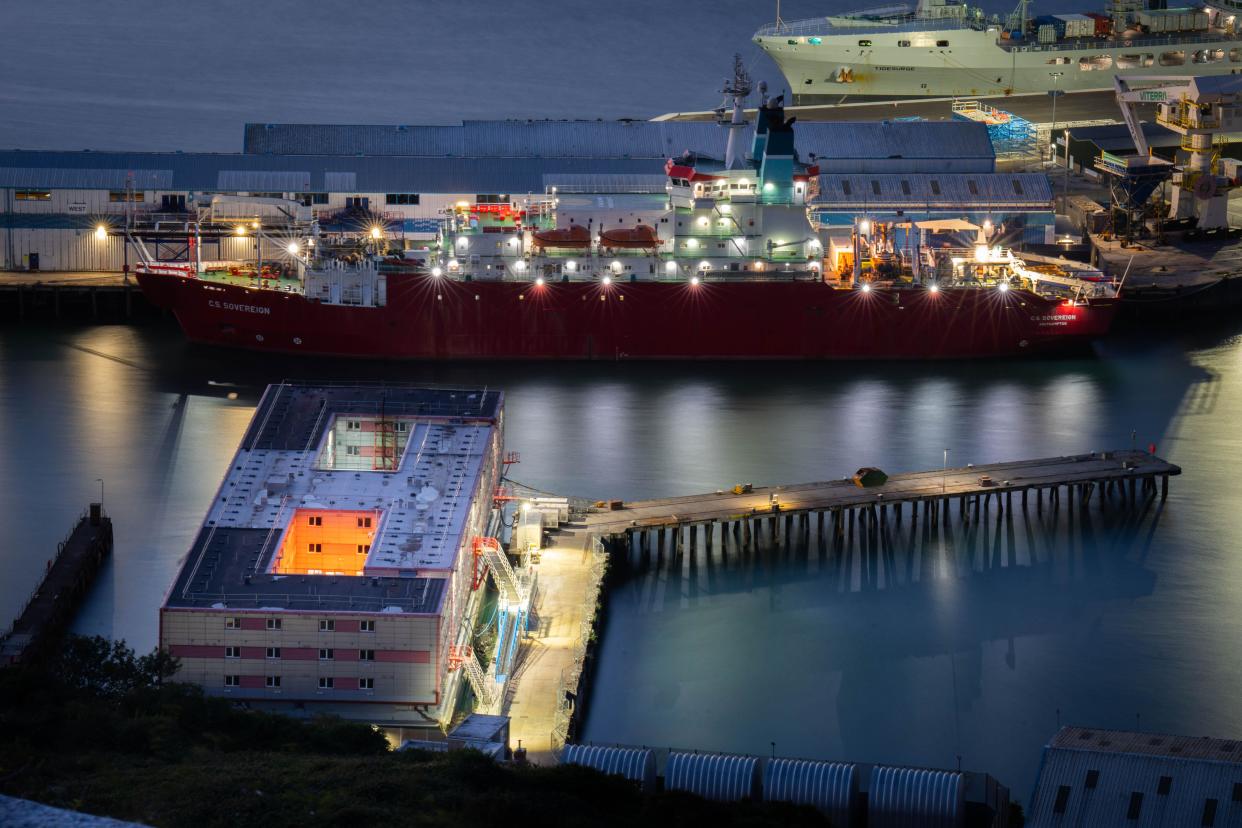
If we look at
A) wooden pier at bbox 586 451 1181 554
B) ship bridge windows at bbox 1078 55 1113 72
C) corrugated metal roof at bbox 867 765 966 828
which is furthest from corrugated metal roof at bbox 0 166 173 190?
corrugated metal roof at bbox 867 765 966 828

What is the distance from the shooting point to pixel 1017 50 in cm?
5472

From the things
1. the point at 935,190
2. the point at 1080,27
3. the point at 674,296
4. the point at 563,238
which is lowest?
the point at 674,296

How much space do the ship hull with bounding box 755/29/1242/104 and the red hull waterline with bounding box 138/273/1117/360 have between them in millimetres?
19460

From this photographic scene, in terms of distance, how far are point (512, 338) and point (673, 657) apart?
1694cm

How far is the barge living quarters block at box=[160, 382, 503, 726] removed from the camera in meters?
17.2

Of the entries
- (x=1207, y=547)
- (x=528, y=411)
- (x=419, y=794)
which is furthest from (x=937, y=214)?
(x=419, y=794)

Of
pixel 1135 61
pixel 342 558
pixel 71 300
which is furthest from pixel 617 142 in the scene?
pixel 342 558

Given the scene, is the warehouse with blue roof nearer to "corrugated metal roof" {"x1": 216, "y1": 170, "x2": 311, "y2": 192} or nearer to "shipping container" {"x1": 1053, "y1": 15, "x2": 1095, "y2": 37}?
"corrugated metal roof" {"x1": 216, "y1": 170, "x2": 311, "y2": 192}

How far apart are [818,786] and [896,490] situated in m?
10.0

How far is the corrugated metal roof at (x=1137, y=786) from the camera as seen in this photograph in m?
14.2

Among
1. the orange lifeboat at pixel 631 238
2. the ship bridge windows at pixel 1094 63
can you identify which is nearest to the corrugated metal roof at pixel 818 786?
the orange lifeboat at pixel 631 238

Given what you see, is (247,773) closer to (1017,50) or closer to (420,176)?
(420,176)

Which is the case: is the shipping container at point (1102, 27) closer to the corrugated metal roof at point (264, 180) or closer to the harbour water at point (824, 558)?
the harbour water at point (824, 558)

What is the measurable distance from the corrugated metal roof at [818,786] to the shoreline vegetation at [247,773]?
20.3 inches
